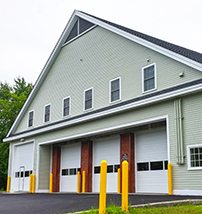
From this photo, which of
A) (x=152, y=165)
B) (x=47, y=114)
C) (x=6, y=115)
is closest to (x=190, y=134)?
(x=152, y=165)

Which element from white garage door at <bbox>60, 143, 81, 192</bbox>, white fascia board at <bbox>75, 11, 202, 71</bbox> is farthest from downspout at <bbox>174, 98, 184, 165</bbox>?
white garage door at <bbox>60, 143, 81, 192</bbox>

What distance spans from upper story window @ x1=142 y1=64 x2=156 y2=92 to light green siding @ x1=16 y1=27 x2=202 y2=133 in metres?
0.27

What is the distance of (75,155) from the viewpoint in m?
23.0

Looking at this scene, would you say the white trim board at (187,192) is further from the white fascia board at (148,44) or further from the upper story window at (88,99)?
the upper story window at (88,99)

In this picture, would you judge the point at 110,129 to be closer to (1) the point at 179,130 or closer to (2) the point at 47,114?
(1) the point at 179,130

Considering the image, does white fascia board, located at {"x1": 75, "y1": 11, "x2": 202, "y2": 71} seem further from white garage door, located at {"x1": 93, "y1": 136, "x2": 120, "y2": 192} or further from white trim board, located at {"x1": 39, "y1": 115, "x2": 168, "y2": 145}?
white garage door, located at {"x1": 93, "y1": 136, "x2": 120, "y2": 192}

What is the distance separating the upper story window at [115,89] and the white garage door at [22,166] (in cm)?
914

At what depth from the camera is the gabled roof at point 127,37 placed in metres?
15.4

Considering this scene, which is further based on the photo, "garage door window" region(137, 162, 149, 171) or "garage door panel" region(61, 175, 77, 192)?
"garage door panel" region(61, 175, 77, 192)

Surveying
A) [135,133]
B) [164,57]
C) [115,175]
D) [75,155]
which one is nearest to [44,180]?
[75,155]

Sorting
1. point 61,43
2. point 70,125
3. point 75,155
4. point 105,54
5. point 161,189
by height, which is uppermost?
point 61,43

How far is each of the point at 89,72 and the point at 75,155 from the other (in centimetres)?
533

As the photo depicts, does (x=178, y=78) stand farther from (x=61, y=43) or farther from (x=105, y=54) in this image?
(x=61, y=43)

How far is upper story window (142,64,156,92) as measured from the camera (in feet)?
56.0
